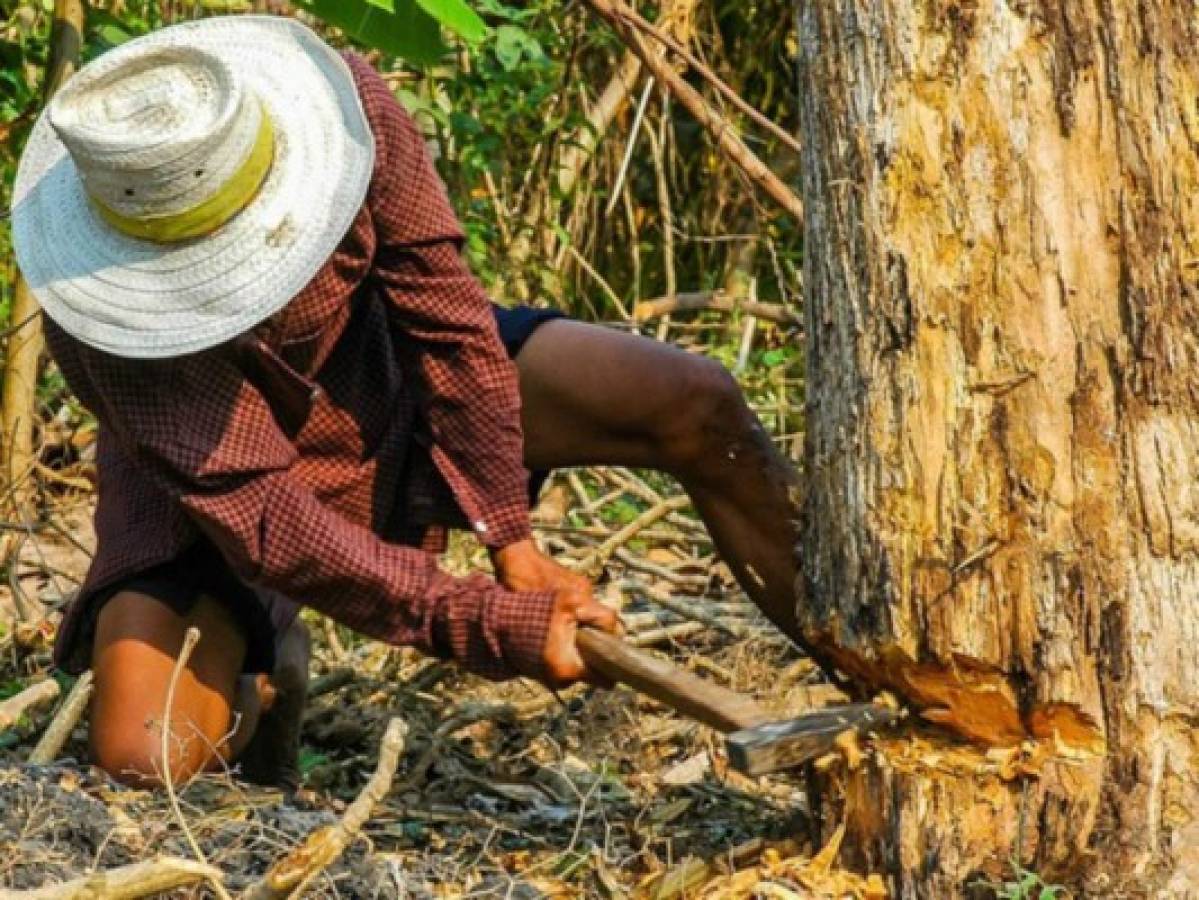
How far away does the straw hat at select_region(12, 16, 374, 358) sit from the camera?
10.5 ft

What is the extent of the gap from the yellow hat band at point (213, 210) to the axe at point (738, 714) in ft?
2.81

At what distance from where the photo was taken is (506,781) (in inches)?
163

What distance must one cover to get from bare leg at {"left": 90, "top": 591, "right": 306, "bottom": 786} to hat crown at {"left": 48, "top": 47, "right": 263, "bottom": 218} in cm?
85

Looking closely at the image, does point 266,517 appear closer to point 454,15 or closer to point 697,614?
point 454,15

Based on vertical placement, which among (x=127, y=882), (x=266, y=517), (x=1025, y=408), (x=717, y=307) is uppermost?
(x=1025, y=408)

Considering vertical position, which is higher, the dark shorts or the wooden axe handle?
the wooden axe handle

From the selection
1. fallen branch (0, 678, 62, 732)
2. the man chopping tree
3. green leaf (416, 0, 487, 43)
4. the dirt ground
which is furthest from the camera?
green leaf (416, 0, 487, 43)

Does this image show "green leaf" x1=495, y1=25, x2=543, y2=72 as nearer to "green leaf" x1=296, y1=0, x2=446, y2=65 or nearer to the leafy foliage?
the leafy foliage

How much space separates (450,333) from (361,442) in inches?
12.4

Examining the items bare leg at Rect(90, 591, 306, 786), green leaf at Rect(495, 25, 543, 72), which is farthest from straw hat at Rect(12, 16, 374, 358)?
green leaf at Rect(495, 25, 543, 72)

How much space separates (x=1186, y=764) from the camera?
289 cm

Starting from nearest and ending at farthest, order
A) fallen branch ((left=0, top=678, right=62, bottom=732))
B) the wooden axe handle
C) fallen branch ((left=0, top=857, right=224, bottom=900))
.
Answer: fallen branch ((left=0, top=857, right=224, bottom=900))
the wooden axe handle
fallen branch ((left=0, top=678, right=62, bottom=732))

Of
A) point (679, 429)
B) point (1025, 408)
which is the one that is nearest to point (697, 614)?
point (679, 429)

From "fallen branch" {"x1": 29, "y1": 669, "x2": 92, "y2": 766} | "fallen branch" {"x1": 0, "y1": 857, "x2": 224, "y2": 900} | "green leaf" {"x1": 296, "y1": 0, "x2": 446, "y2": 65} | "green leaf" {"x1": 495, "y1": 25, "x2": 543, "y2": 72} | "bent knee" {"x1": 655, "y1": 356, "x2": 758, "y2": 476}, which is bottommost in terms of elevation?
"fallen branch" {"x1": 29, "y1": 669, "x2": 92, "y2": 766}
